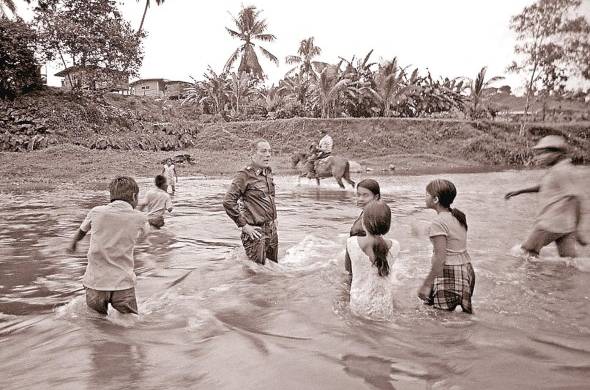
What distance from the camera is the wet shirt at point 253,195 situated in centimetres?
546

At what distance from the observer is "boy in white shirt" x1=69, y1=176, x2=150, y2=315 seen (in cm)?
403

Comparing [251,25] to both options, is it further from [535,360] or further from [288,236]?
[535,360]

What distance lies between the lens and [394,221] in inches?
410

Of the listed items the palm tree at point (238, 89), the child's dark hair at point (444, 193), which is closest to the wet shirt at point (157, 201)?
the child's dark hair at point (444, 193)

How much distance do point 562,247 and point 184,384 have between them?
5.03m

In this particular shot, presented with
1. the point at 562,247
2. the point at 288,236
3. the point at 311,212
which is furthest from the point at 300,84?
the point at 562,247

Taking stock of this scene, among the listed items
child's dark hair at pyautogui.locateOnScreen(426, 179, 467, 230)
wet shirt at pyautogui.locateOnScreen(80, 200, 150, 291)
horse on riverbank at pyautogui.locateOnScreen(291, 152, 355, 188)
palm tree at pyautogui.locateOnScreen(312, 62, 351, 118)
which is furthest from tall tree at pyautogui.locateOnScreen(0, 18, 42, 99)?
child's dark hair at pyautogui.locateOnScreen(426, 179, 467, 230)

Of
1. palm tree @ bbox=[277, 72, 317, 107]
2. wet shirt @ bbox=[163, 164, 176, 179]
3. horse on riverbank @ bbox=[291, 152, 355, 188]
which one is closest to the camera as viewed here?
wet shirt @ bbox=[163, 164, 176, 179]

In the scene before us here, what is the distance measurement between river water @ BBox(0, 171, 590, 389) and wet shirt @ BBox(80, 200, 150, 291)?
0.44 metres

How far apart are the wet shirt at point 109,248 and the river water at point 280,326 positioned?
44cm

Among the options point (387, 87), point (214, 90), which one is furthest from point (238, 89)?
point (387, 87)

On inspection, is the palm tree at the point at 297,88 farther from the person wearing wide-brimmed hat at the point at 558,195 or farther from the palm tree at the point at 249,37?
the person wearing wide-brimmed hat at the point at 558,195

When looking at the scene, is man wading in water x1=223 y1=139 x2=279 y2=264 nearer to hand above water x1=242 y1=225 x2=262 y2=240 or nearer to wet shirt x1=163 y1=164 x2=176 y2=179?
hand above water x1=242 y1=225 x2=262 y2=240

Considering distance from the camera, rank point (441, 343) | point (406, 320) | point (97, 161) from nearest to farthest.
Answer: point (441, 343) → point (406, 320) → point (97, 161)
